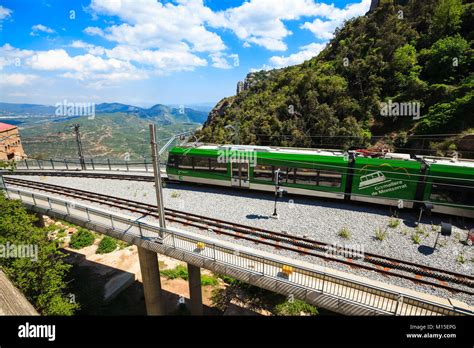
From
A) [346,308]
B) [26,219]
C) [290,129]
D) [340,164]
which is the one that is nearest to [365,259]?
[346,308]

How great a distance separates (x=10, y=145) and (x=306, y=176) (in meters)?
62.2

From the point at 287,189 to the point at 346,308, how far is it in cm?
975

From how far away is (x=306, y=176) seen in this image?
1694 cm

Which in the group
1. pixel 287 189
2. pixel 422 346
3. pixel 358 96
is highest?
pixel 358 96

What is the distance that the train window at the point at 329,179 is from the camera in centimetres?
1627

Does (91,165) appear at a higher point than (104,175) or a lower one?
higher

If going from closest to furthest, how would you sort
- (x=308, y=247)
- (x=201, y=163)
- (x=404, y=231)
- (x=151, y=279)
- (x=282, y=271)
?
1. (x=282, y=271)
2. (x=308, y=247)
3. (x=404, y=231)
4. (x=151, y=279)
5. (x=201, y=163)

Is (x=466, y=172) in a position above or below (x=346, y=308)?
above

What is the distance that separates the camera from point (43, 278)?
13508mm

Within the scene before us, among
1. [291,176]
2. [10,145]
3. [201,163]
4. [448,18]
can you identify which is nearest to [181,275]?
[201,163]

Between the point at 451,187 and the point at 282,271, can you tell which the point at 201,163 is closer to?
the point at 282,271

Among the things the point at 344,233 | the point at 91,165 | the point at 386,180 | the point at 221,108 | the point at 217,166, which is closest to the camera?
the point at 344,233

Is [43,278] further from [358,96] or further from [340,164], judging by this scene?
[358,96]

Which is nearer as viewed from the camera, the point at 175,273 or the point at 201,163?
the point at 201,163
